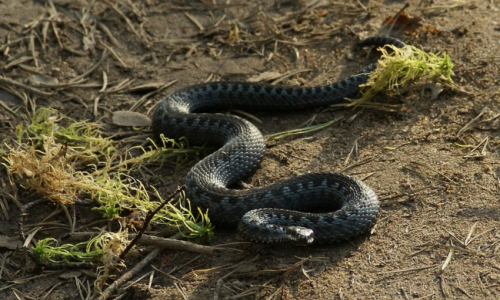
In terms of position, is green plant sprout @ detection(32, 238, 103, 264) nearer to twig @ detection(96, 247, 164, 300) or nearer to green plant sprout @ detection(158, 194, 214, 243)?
twig @ detection(96, 247, 164, 300)

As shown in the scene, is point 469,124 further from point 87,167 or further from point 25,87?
point 25,87

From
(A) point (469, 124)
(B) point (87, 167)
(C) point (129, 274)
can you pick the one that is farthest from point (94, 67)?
(A) point (469, 124)

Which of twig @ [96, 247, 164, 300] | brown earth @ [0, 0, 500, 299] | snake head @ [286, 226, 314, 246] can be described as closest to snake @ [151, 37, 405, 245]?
snake head @ [286, 226, 314, 246]

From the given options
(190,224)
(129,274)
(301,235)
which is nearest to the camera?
(301,235)

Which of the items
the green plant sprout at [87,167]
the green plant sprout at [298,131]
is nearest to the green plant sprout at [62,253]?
the green plant sprout at [87,167]

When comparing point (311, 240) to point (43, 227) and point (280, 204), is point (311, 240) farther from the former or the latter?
point (43, 227)

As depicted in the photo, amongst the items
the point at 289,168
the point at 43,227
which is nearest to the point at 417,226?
the point at 289,168
